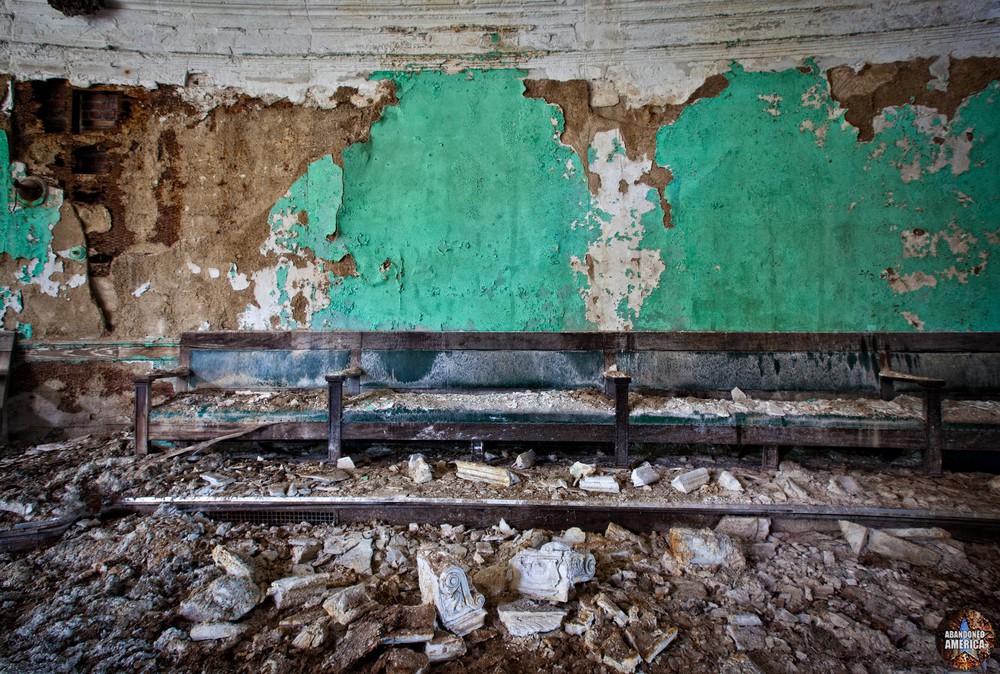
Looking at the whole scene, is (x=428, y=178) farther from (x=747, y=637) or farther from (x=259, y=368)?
(x=747, y=637)

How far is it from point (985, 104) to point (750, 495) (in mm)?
3274

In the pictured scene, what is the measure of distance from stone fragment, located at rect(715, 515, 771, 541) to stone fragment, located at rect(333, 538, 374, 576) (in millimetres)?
1640

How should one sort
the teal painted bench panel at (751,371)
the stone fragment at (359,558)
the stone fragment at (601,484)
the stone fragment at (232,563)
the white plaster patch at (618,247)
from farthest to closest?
the white plaster patch at (618,247)
the teal painted bench panel at (751,371)
the stone fragment at (601,484)
the stone fragment at (359,558)
the stone fragment at (232,563)

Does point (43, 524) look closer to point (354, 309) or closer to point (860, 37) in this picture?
point (354, 309)

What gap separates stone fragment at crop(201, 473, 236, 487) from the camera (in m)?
2.57

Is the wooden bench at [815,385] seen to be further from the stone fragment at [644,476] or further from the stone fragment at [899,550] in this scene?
the stone fragment at [899,550]

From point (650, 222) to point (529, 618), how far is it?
9.16ft

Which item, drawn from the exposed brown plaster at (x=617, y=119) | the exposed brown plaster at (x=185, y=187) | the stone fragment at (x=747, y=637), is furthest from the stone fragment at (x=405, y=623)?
the exposed brown plaster at (x=617, y=119)

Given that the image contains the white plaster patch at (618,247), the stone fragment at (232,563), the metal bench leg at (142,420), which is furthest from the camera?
the white plaster patch at (618,247)

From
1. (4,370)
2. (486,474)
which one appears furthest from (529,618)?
(4,370)

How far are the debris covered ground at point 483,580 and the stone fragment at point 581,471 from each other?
17 mm

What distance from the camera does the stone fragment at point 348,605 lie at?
168 centimetres

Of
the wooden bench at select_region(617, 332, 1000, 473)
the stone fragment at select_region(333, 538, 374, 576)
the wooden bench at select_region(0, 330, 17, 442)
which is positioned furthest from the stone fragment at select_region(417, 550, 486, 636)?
the wooden bench at select_region(0, 330, 17, 442)

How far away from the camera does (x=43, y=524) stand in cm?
217
